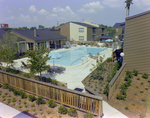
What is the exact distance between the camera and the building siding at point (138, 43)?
10.7 metres

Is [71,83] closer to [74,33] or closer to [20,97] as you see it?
[20,97]

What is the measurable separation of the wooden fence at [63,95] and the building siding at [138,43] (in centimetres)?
738

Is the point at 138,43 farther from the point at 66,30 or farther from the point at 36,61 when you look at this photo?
the point at 66,30

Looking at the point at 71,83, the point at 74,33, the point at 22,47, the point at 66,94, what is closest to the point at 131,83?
the point at 71,83

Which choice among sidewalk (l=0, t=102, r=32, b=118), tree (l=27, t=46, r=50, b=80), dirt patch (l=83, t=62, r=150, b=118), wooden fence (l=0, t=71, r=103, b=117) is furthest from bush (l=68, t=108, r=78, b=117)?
tree (l=27, t=46, r=50, b=80)

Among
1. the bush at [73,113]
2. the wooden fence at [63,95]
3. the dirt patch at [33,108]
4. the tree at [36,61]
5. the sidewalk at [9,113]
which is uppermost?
the tree at [36,61]

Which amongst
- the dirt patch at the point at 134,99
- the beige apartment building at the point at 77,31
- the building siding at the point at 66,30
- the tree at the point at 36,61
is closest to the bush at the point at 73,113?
the dirt patch at the point at 134,99

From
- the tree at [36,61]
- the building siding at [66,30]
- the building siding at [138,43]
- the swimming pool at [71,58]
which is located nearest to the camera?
the tree at [36,61]

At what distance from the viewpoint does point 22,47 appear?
2219 centimetres

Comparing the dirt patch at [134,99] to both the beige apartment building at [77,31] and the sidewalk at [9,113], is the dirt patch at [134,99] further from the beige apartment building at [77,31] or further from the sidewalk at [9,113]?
the beige apartment building at [77,31]

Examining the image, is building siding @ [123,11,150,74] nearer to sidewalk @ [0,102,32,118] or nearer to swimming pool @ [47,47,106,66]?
swimming pool @ [47,47,106,66]

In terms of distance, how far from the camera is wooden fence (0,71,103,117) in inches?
215

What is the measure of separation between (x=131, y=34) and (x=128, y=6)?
3740 centimetres

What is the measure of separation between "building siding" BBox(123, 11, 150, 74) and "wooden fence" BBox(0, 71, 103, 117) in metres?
7.38
